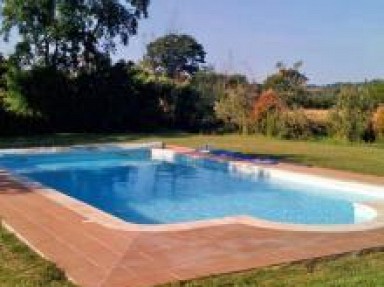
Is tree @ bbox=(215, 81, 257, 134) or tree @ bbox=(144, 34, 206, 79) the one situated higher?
tree @ bbox=(144, 34, 206, 79)

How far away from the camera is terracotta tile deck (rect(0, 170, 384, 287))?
5641 millimetres

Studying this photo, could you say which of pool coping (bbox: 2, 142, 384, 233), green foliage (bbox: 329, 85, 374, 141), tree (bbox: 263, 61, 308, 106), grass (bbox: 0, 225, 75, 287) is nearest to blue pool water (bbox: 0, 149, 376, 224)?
pool coping (bbox: 2, 142, 384, 233)

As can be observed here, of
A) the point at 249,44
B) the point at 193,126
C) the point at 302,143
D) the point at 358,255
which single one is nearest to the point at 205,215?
the point at 358,255

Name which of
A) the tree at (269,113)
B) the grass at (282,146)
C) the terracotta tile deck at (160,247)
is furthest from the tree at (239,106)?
the terracotta tile deck at (160,247)

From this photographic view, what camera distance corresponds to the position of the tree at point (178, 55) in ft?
168

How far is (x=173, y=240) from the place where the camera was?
22.2 feet

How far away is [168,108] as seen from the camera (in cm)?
2616

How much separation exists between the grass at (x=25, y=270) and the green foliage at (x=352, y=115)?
15.0m

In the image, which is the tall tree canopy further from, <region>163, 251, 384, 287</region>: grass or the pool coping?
<region>163, 251, 384, 287</region>: grass

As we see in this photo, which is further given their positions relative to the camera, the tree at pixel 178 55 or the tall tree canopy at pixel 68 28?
the tree at pixel 178 55

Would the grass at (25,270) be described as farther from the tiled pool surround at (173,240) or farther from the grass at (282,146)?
the grass at (282,146)

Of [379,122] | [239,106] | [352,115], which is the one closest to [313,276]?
[379,122]

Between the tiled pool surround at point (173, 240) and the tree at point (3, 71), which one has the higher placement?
the tree at point (3, 71)

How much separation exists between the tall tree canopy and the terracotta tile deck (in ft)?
54.3
